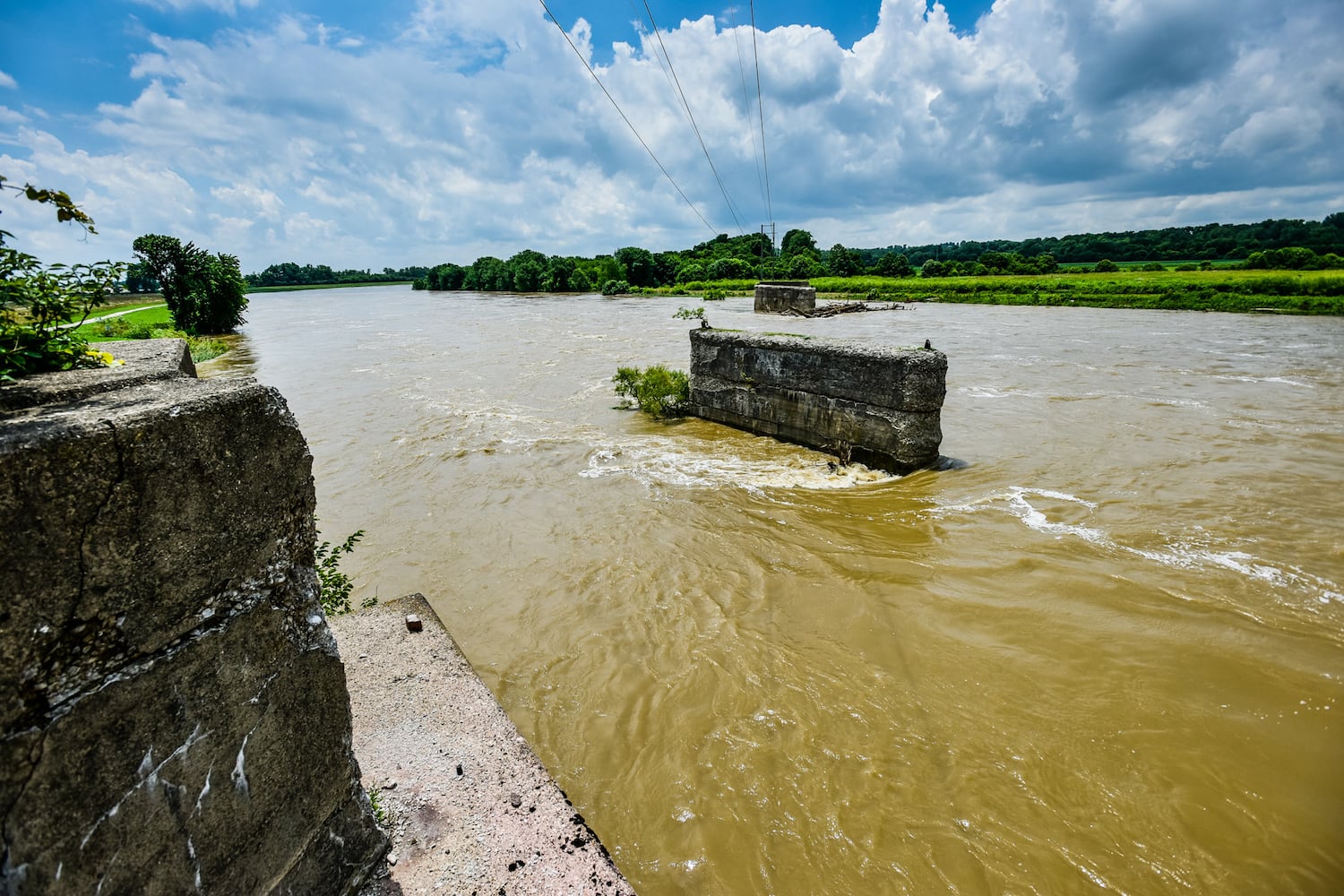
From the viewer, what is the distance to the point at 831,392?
886 cm

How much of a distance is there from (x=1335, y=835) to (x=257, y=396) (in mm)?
5376

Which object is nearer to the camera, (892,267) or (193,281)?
(193,281)

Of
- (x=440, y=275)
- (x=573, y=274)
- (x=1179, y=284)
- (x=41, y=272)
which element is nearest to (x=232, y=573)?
(x=41, y=272)

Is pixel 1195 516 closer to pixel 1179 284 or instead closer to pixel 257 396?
pixel 257 396

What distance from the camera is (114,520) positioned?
4.66 feet

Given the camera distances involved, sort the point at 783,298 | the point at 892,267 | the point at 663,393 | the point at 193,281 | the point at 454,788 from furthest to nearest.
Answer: the point at 892,267, the point at 783,298, the point at 193,281, the point at 663,393, the point at 454,788

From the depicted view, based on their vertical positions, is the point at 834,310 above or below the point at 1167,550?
above

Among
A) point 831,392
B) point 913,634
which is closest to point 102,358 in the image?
point 913,634

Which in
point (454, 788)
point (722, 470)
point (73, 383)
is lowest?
point (722, 470)

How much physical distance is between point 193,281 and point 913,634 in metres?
38.6

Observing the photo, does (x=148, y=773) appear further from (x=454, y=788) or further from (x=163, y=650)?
(x=454, y=788)

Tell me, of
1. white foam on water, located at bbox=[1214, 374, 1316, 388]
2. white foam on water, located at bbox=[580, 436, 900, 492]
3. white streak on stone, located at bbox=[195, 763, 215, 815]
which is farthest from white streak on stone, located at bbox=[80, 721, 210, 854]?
white foam on water, located at bbox=[1214, 374, 1316, 388]

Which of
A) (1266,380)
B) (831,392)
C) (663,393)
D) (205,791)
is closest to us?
(205,791)

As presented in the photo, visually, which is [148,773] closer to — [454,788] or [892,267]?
[454,788]
